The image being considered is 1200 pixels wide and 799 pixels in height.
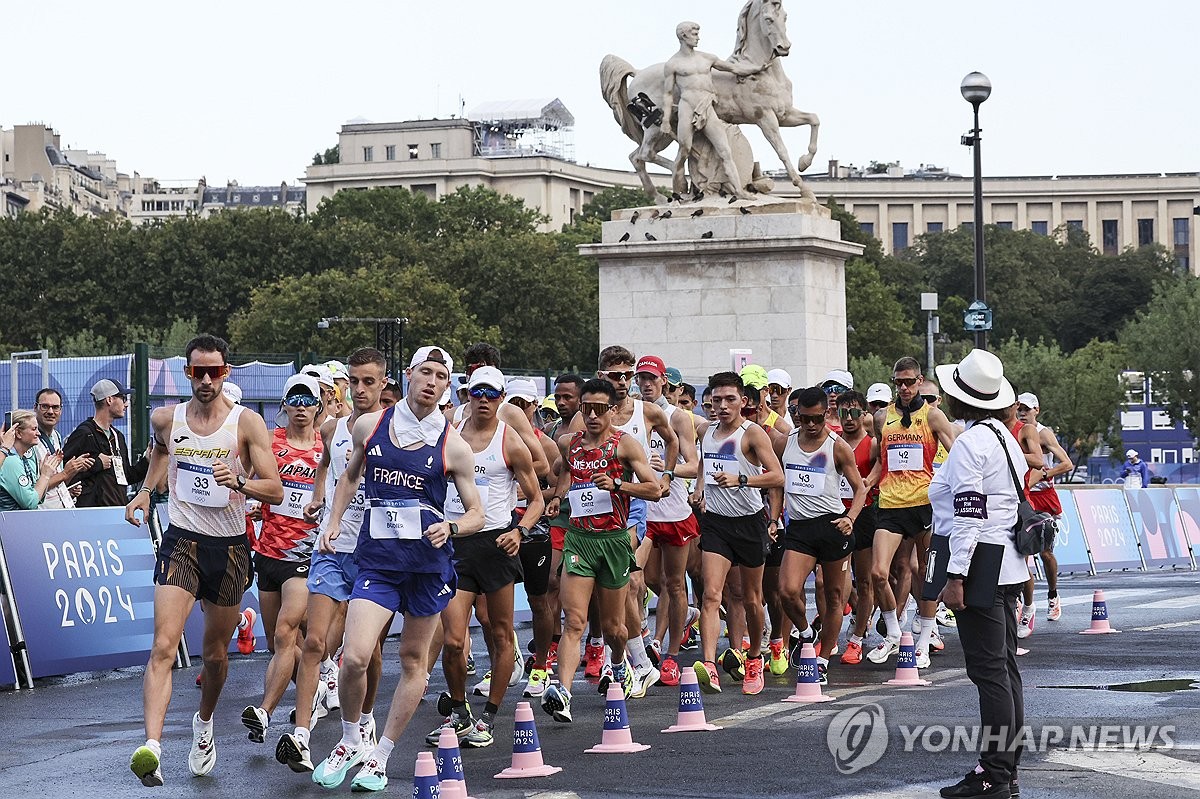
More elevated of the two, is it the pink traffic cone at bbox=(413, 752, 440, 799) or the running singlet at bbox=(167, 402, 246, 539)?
the running singlet at bbox=(167, 402, 246, 539)

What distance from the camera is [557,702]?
1140 cm

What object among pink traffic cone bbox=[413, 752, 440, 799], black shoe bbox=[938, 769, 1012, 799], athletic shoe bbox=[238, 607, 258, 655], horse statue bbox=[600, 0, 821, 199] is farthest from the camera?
horse statue bbox=[600, 0, 821, 199]

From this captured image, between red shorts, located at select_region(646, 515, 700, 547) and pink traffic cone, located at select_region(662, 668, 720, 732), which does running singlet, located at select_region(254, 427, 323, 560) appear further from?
red shorts, located at select_region(646, 515, 700, 547)

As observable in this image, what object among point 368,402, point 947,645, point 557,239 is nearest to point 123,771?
point 368,402

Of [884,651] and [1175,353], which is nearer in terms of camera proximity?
[884,651]

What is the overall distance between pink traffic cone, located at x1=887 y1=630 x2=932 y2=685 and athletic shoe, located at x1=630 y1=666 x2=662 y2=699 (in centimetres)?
157

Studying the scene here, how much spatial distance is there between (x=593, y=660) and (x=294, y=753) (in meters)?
4.58

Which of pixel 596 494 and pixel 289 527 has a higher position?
pixel 596 494

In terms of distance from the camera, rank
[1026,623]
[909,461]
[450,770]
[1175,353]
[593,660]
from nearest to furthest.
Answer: [450,770]
[593,660]
[909,461]
[1026,623]
[1175,353]

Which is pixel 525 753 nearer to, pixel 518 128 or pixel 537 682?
pixel 537 682

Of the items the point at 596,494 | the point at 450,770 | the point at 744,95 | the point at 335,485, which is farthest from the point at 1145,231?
the point at 450,770

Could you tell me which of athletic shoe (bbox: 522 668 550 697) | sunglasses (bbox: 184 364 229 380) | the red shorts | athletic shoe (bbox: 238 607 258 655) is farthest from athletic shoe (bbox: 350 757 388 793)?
athletic shoe (bbox: 238 607 258 655)

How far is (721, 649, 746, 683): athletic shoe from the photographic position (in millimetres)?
13625

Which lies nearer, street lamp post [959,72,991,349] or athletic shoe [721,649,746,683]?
athletic shoe [721,649,746,683]
